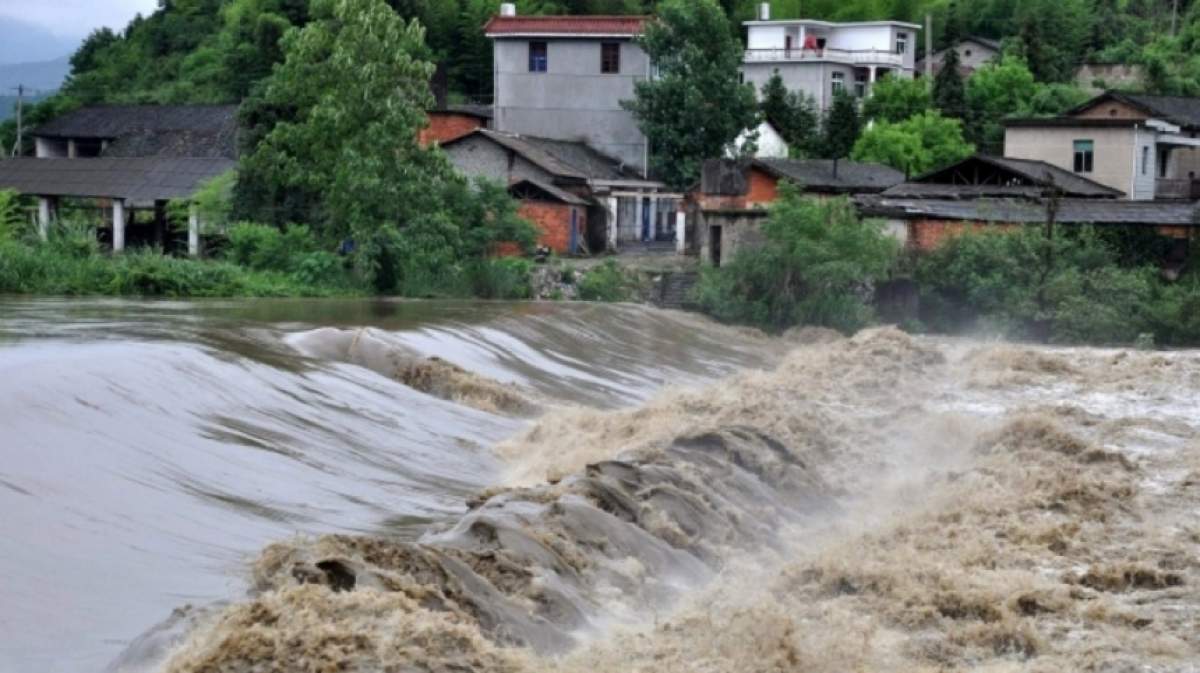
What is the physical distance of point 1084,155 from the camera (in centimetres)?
5172

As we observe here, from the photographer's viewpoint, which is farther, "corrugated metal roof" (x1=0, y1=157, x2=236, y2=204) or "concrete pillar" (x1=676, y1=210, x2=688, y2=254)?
"concrete pillar" (x1=676, y1=210, x2=688, y2=254)

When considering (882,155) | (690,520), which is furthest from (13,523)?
(882,155)

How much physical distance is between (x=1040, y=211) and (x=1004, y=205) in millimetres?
935

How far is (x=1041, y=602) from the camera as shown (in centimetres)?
1239

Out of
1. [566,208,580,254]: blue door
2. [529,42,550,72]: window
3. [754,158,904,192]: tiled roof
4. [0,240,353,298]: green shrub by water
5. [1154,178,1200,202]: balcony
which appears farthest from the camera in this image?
[529,42,550,72]: window

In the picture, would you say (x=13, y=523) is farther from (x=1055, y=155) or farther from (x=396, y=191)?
(x=1055, y=155)

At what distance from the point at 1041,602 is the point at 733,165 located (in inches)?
1363

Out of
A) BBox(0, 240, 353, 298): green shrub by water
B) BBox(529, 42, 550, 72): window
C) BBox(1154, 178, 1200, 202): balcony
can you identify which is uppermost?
BBox(529, 42, 550, 72): window

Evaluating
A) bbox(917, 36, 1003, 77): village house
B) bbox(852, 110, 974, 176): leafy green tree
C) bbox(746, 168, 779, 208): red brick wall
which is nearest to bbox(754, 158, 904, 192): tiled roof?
bbox(746, 168, 779, 208): red brick wall

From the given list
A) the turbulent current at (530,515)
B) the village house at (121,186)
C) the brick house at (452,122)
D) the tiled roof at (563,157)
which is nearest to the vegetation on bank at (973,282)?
the tiled roof at (563,157)

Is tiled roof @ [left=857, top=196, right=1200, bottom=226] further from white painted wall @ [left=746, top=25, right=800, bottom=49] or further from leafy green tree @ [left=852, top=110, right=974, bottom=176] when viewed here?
white painted wall @ [left=746, top=25, right=800, bottom=49]

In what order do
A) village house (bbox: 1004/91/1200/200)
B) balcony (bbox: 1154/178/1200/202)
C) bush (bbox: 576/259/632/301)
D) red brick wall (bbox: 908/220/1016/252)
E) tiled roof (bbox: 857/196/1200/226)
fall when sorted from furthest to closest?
1. balcony (bbox: 1154/178/1200/202)
2. village house (bbox: 1004/91/1200/200)
3. red brick wall (bbox: 908/220/1016/252)
4. tiled roof (bbox: 857/196/1200/226)
5. bush (bbox: 576/259/632/301)

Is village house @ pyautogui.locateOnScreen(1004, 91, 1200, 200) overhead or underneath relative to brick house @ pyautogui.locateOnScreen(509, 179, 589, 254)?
overhead

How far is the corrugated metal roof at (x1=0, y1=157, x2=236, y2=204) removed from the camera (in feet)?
141
